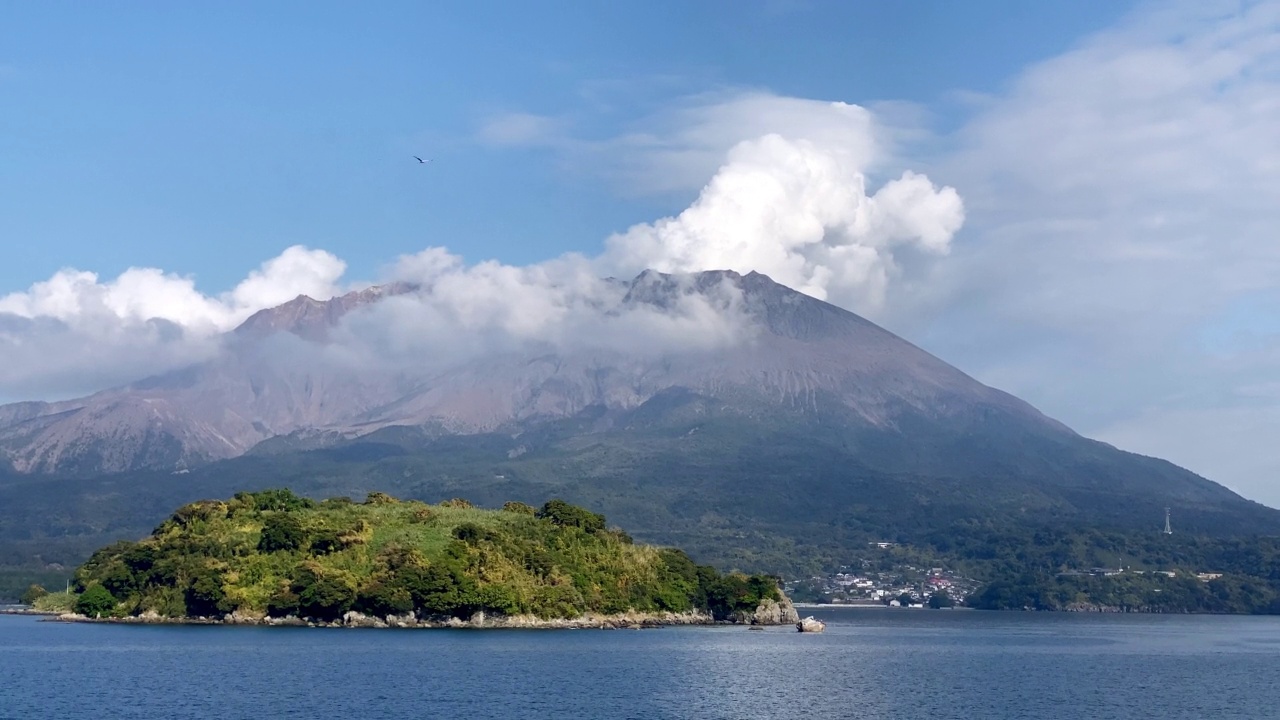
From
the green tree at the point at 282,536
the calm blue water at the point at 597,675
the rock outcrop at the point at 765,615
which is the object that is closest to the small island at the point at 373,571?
the green tree at the point at 282,536

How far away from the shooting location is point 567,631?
10100cm

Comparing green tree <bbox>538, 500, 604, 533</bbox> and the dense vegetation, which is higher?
green tree <bbox>538, 500, 604, 533</bbox>

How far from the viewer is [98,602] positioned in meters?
103

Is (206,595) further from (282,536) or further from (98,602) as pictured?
(98,602)

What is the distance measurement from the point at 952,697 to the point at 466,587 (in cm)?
4032

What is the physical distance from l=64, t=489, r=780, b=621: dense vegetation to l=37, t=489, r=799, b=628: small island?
0.09 metres

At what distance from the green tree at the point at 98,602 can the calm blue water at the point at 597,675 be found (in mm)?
3720

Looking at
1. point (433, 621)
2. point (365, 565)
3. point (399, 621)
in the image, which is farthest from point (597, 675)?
point (365, 565)

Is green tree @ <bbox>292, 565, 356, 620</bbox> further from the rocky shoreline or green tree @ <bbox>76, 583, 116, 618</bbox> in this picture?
green tree @ <bbox>76, 583, 116, 618</bbox>

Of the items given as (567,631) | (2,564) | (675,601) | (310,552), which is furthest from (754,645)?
(2,564)

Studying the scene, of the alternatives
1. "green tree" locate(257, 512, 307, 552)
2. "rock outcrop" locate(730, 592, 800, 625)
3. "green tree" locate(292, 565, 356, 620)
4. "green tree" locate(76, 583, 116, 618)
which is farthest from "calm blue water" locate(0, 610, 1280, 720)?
"rock outcrop" locate(730, 592, 800, 625)

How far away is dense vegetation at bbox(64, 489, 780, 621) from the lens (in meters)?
96.9

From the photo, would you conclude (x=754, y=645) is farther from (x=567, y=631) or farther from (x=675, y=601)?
(x=675, y=601)

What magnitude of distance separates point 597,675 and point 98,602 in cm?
4991
